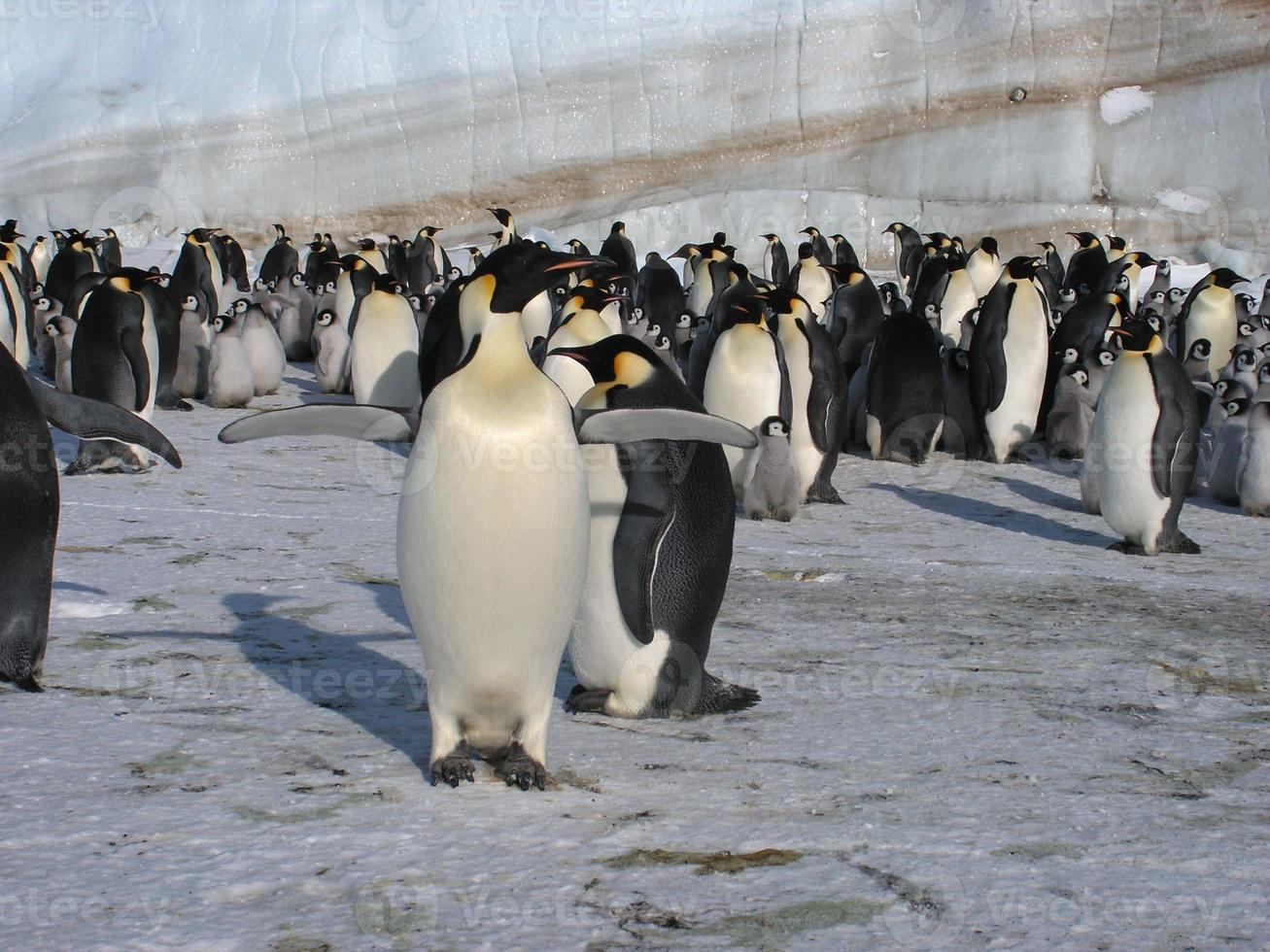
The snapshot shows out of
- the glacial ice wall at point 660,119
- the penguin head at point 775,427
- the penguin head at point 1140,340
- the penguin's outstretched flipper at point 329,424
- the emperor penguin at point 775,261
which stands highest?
the glacial ice wall at point 660,119

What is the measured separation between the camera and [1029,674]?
12.0 feet

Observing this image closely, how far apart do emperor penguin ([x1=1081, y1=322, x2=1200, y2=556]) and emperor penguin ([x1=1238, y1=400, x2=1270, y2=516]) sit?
0.73 m

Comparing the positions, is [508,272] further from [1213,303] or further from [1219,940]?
[1213,303]

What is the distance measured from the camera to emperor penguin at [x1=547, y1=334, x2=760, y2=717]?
3.19m

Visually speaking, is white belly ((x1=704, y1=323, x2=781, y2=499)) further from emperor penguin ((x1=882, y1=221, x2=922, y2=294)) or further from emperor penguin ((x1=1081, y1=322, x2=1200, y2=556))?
emperor penguin ((x1=882, y1=221, x2=922, y2=294))

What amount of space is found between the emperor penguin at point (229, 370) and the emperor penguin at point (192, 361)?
267mm

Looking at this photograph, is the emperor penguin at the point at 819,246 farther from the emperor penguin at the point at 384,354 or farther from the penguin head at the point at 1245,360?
the penguin head at the point at 1245,360

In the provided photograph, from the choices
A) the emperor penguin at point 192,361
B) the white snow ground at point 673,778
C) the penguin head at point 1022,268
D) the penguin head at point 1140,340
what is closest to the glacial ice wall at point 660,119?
the emperor penguin at point 192,361

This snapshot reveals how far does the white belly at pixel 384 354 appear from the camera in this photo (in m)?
8.76

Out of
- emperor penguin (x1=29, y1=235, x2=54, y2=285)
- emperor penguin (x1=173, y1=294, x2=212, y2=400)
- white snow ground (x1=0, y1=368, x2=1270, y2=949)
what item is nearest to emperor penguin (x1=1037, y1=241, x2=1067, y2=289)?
emperor penguin (x1=173, y1=294, x2=212, y2=400)

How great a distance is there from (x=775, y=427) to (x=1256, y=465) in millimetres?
2183

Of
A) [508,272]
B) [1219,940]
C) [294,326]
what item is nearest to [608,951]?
[1219,940]

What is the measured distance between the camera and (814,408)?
6.66 metres

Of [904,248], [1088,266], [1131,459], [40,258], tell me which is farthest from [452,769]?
[904,248]
